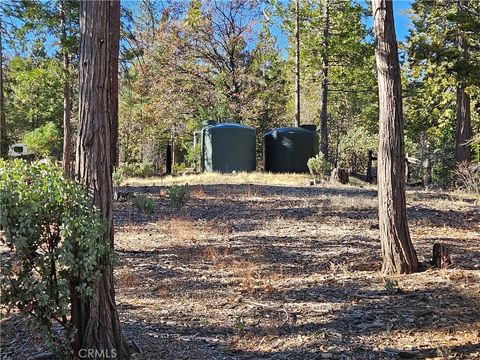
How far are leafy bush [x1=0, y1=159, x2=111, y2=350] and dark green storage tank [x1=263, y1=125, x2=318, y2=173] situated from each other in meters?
16.9

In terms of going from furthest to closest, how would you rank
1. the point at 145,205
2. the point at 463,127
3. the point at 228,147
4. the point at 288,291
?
the point at 228,147 → the point at 463,127 → the point at 145,205 → the point at 288,291

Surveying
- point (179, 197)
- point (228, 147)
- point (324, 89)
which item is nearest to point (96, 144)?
point (179, 197)

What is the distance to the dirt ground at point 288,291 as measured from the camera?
3275 mm

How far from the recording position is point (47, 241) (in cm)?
257

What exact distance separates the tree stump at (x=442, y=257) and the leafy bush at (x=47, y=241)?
3790 millimetres

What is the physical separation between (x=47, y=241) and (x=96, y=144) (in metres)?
0.64

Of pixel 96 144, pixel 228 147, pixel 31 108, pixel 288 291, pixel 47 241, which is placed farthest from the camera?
pixel 31 108

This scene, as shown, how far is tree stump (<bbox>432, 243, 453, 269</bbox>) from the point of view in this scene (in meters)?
4.85

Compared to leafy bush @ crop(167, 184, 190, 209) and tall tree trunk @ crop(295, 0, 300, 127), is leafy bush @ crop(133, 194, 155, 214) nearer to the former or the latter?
leafy bush @ crop(167, 184, 190, 209)

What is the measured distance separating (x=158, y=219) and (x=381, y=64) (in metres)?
5.24

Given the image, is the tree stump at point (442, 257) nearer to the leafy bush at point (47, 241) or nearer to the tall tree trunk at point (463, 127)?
the leafy bush at point (47, 241)

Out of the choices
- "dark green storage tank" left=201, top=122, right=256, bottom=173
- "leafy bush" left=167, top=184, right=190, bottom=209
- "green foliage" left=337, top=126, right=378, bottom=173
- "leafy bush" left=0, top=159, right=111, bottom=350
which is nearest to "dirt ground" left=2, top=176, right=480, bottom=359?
"leafy bush" left=0, top=159, right=111, bottom=350

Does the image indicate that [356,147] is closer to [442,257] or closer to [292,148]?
[292,148]

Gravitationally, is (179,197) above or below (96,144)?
below
